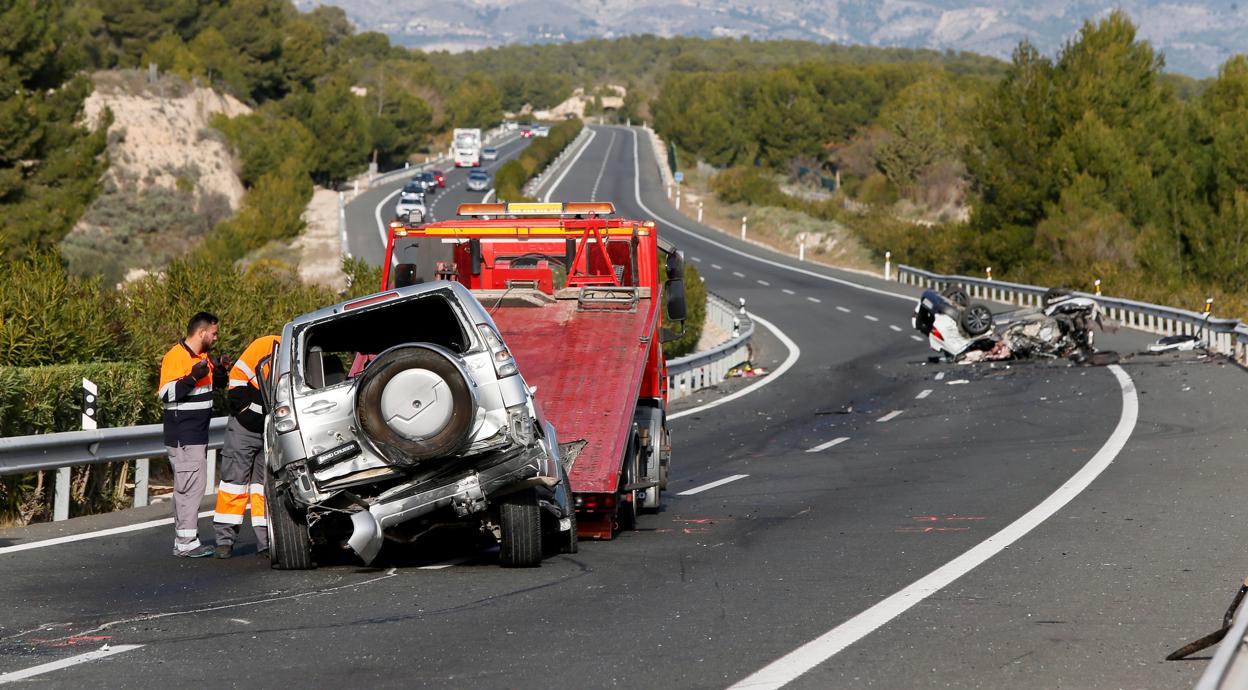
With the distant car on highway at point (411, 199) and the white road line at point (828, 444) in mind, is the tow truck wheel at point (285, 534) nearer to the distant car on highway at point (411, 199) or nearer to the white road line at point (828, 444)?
the white road line at point (828, 444)

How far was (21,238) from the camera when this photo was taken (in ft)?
150

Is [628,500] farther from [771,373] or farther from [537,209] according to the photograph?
[771,373]

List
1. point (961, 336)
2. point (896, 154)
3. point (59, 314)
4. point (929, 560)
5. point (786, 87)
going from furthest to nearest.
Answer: point (786, 87), point (896, 154), point (961, 336), point (59, 314), point (929, 560)

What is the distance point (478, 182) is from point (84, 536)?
92.9 m

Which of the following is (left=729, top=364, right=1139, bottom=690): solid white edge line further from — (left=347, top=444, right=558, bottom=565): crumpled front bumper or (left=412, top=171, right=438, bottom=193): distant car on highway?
(left=412, top=171, right=438, bottom=193): distant car on highway

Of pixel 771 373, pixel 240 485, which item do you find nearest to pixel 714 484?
pixel 240 485

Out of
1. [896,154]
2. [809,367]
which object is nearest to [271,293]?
[809,367]

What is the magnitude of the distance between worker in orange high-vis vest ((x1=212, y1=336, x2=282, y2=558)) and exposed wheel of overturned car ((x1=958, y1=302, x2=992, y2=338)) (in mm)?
19752

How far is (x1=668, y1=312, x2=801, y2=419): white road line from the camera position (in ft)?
82.7

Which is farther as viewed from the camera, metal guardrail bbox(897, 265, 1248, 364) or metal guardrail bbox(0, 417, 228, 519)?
metal guardrail bbox(897, 265, 1248, 364)

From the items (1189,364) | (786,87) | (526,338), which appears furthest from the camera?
(786,87)

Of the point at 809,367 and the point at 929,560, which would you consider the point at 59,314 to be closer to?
the point at 929,560

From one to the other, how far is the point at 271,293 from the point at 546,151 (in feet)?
360

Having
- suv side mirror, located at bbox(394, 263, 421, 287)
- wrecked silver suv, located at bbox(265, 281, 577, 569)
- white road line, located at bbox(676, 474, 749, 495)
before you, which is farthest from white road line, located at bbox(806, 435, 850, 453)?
wrecked silver suv, located at bbox(265, 281, 577, 569)
